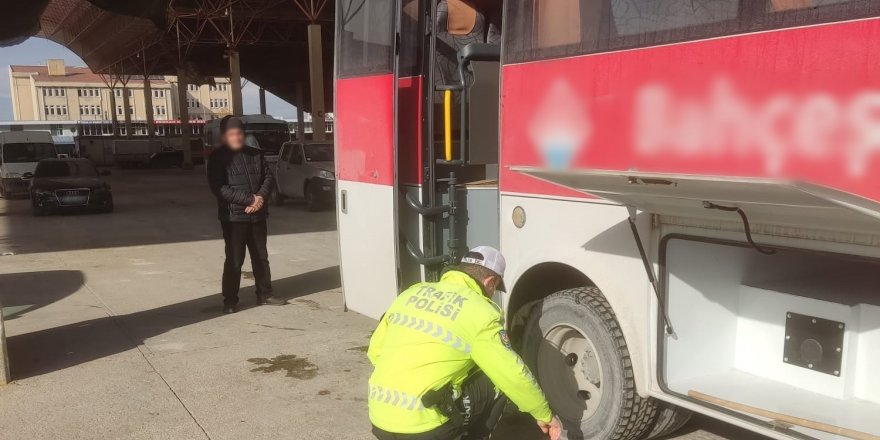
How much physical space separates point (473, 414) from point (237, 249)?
4.81 meters

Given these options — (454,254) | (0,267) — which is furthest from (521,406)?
(0,267)

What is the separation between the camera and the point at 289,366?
5758 mm

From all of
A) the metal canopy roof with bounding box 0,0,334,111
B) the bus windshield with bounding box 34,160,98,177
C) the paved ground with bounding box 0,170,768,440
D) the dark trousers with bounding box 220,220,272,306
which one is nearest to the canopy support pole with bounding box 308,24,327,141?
the metal canopy roof with bounding box 0,0,334,111

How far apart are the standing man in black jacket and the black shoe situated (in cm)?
42

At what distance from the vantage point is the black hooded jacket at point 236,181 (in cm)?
721

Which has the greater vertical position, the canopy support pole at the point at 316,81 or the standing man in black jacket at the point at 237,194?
the canopy support pole at the point at 316,81

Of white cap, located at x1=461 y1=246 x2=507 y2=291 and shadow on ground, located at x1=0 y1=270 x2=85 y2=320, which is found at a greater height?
white cap, located at x1=461 y1=246 x2=507 y2=291

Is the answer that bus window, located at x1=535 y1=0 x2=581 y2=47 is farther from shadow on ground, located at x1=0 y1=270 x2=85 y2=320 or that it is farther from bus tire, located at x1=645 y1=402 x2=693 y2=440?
shadow on ground, located at x1=0 y1=270 x2=85 y2=320

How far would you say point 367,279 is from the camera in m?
5.74

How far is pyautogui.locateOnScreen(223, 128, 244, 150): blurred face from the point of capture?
7.24m

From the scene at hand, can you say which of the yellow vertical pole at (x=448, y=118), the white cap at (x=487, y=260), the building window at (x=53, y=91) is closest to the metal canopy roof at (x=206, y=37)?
the yellow vertical pole at (x=448, y=118)

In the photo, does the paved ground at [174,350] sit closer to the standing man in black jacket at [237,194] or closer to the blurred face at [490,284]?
the standing man in black jacket at [237,194]

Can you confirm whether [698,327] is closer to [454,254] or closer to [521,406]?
[521,406]

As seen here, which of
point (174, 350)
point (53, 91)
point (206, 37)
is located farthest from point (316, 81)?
point (53, 91)
